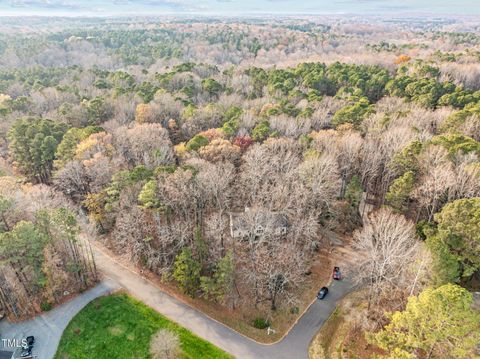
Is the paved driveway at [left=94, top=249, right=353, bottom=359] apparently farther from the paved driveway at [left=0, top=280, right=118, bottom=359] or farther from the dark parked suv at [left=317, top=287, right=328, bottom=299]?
the paved driveway at [left=0, top=280, right=118, bottom=359]

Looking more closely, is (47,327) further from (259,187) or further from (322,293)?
(322,293)

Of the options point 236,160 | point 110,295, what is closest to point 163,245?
point 110,295

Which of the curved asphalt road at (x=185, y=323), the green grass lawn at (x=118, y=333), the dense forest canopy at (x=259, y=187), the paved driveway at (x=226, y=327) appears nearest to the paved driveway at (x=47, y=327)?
the curved asphalt road at (x=185, y=323)

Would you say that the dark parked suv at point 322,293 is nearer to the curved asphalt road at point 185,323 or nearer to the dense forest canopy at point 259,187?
the curved asphalt road at point 185,323

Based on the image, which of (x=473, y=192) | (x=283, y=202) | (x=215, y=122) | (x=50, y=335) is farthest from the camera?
(x=215, y=122)

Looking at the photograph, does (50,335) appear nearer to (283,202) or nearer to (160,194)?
(160,194)

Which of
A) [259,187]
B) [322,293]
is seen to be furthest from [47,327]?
[322,293]
